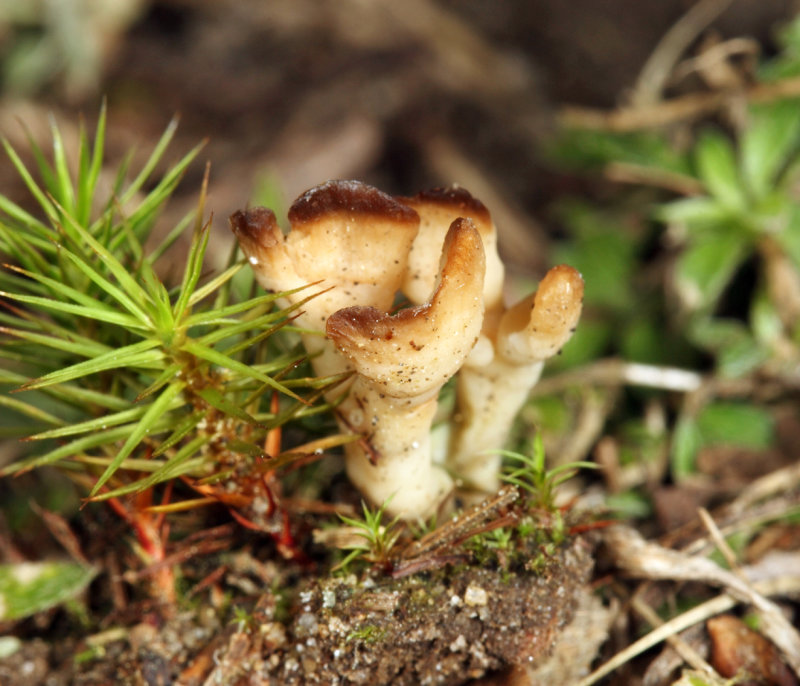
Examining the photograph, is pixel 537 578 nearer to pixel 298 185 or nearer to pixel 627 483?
pixel 627 483

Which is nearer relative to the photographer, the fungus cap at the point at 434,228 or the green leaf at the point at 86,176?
Answer: the fungus cap at the point at 434,228

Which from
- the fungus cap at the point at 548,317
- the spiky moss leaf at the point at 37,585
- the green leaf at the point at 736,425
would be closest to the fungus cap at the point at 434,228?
the fungus cap at the point at 548,317

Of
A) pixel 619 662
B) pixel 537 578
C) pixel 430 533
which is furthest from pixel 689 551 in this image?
pixel 430 533

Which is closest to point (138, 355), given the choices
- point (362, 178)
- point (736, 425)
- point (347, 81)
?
point (736, 425)

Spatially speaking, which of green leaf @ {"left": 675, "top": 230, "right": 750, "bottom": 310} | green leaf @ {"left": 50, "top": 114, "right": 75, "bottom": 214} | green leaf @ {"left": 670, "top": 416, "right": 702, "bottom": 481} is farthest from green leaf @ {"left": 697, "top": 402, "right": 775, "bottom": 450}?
green leaf @ {"left": 50, "top": 114, "right": 75, "bottom": 214}

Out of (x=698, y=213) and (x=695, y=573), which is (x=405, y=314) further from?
(x=698, y=213)

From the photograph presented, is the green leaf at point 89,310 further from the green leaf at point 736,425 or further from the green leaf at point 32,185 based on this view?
the green leaf at point 736,425
